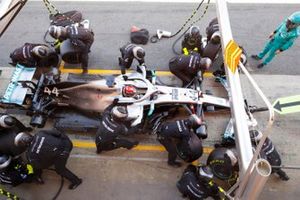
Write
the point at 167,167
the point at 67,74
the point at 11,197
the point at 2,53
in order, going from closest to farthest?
the point at 11,197 < the point at 167,167 < the point at 67,74 < the point at 2,53

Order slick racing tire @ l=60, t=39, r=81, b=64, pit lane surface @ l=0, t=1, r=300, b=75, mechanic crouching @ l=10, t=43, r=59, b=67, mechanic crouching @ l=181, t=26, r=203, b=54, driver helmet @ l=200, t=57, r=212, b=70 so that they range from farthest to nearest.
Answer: pit lane surface @ l=0, t=1, r=300, b=75, mechanic crouching @ l=181, t=26, r=203, b=54, slick racing tire @ l=60, t=39, r=81, b=64, mechanic crouching @ l=10, t=43, r=59, b=67, driver helmet @ l=200, t=57, r=212, b=70

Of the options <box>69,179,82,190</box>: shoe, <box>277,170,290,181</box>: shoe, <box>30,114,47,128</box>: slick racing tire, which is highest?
<box>30,114,47,128</box>: slick racing tire

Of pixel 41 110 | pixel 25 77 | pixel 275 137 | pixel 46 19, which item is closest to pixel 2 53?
pixel 46 19

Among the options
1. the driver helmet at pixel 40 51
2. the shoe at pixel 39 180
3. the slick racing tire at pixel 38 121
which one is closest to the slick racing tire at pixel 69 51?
the driver helmet at pixel 40 51

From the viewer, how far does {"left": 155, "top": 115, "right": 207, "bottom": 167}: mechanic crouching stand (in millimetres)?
5730

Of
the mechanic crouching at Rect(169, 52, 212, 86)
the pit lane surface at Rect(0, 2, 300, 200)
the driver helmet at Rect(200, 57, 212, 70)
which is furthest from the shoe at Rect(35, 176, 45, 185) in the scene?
the driver helmet at Rect(200, 57, 212, 70)

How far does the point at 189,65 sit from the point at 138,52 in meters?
1.07

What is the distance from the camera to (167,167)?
21.0 feet

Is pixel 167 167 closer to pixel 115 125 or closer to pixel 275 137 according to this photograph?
pixel 115 125

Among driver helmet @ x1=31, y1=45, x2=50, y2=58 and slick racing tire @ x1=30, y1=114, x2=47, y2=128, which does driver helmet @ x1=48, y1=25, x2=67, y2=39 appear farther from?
slick racing tire @ x1=30, y1=114, x2=47, y2=128

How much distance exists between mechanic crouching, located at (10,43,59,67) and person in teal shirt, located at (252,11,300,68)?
485 cm

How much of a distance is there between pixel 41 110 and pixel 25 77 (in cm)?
87

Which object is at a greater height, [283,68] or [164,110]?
[283,68]

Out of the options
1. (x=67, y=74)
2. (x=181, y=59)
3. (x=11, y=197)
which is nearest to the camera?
(x=11, y=197)
